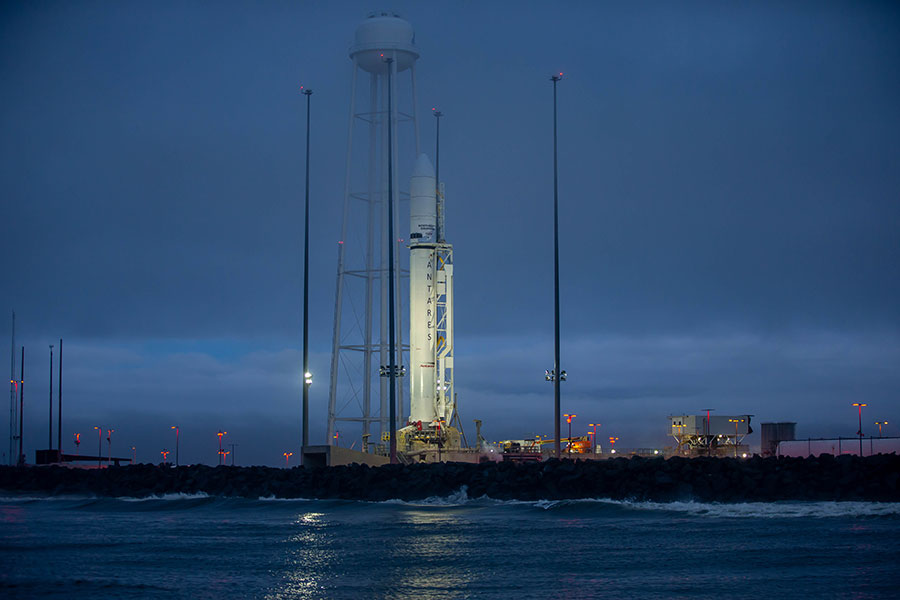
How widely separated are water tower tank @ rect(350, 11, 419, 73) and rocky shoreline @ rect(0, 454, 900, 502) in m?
23.7


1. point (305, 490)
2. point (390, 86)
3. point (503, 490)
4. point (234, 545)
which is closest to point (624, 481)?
point (503, 490)

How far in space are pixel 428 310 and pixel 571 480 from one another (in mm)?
17364

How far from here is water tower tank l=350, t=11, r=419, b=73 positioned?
218 feet

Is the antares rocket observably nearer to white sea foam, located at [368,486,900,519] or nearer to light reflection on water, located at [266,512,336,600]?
white sea foam, located at [368,486,900,519]

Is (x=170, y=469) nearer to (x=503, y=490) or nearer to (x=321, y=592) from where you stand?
(x=503, y=490)

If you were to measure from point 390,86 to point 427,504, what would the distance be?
24.2 metres

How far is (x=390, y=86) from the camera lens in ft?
211

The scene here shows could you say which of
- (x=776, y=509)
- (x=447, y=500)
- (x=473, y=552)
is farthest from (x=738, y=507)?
(x=473, y=552)

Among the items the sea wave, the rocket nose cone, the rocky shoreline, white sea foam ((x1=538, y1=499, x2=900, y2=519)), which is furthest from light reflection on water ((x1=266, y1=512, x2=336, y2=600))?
the rocket nose cone

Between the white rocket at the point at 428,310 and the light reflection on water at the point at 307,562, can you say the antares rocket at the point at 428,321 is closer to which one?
the white rocket at the point at 428,310

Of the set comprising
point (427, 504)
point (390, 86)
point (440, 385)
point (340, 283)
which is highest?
point (390, 86)

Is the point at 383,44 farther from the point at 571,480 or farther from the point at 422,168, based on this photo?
the point at 571,480

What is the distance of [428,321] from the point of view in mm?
67000

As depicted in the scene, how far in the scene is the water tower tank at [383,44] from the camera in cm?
6631
